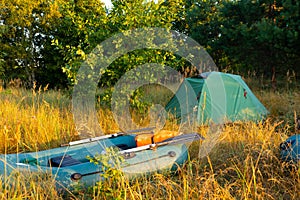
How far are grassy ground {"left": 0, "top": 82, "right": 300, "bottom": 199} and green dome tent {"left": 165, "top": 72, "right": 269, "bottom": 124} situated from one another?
524 millimetres

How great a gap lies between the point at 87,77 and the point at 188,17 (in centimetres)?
835

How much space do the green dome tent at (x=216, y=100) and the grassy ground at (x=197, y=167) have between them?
20.6 inches

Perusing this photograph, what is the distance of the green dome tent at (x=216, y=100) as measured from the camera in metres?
5.79

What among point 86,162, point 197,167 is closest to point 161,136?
point 197,167

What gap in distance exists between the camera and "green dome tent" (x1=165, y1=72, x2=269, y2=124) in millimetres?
5789

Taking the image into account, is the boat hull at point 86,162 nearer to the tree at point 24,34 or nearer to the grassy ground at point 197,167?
the grassy ground at point 197,167

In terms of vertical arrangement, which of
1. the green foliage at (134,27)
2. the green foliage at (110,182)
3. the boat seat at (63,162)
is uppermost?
the green foliage at (134,27)

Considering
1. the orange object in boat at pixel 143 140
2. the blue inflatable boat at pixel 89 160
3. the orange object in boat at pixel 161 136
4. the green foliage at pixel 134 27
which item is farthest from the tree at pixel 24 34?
the orange object in boat at pixel 161 136

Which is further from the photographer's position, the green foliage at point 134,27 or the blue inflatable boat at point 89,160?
the green foliage at point 134,27

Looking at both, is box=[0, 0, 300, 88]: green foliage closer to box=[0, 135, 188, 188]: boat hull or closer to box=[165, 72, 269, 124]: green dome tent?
box=[165, 72, 269, 124]: green dome tent

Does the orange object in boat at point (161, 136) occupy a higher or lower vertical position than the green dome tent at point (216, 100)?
lower

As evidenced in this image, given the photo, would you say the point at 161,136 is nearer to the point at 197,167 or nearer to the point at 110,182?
the point at 197,167

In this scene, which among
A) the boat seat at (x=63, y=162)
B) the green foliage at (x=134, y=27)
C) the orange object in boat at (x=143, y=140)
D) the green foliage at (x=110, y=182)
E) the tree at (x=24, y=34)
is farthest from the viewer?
the tree at (x=24, y=34)

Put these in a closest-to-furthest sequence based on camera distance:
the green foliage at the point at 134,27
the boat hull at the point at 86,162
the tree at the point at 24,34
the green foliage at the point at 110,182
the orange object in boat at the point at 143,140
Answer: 1. the green foliage at the point at 110,182
2. the boat hull at the point at 86,162
3. the orange object in boat at the point at 143,140
4. the green foliage at the point at 134,27
5. the tree at the point at 24,34
